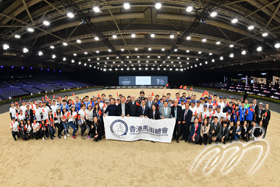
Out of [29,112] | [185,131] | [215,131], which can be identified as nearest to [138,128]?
[185,131]

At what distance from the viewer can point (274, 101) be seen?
1417cm

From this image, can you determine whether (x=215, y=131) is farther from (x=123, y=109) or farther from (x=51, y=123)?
(x=51, y=123)

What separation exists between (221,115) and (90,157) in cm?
622

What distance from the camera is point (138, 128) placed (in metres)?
6.41

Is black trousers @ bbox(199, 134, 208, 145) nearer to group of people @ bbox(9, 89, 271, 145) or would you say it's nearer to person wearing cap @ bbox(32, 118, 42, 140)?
group of people @ bbox(9, 89, 271, 145)

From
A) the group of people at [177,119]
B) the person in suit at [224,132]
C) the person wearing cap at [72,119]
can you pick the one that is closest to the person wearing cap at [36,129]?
the group of people at [177,119]

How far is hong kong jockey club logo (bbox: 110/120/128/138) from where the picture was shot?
6.42 meters

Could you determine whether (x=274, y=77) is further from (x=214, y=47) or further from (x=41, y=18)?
(x=41, y=18)

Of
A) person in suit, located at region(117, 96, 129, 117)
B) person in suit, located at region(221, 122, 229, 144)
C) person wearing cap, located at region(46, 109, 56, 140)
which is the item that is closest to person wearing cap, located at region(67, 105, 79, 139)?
person wearing cap, located at region(46, 109, 56, 140)

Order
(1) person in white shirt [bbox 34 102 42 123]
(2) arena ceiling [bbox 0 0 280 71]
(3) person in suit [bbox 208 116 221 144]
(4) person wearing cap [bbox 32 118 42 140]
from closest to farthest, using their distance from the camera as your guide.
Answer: (3) person in suit [bbox 208 116 221 144] → (4) person wearing cap [bbox 32 118 42 140] → (1) person in white shirt [bbox 34 102 42 123] → (2) arena ceiling [bbox 0 0 280 71]

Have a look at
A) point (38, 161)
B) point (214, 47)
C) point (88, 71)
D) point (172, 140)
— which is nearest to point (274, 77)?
point (214, 47)

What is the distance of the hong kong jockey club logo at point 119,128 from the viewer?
253 inches

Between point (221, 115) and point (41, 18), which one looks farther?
point (41, 18)

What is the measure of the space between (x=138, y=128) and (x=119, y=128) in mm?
912
